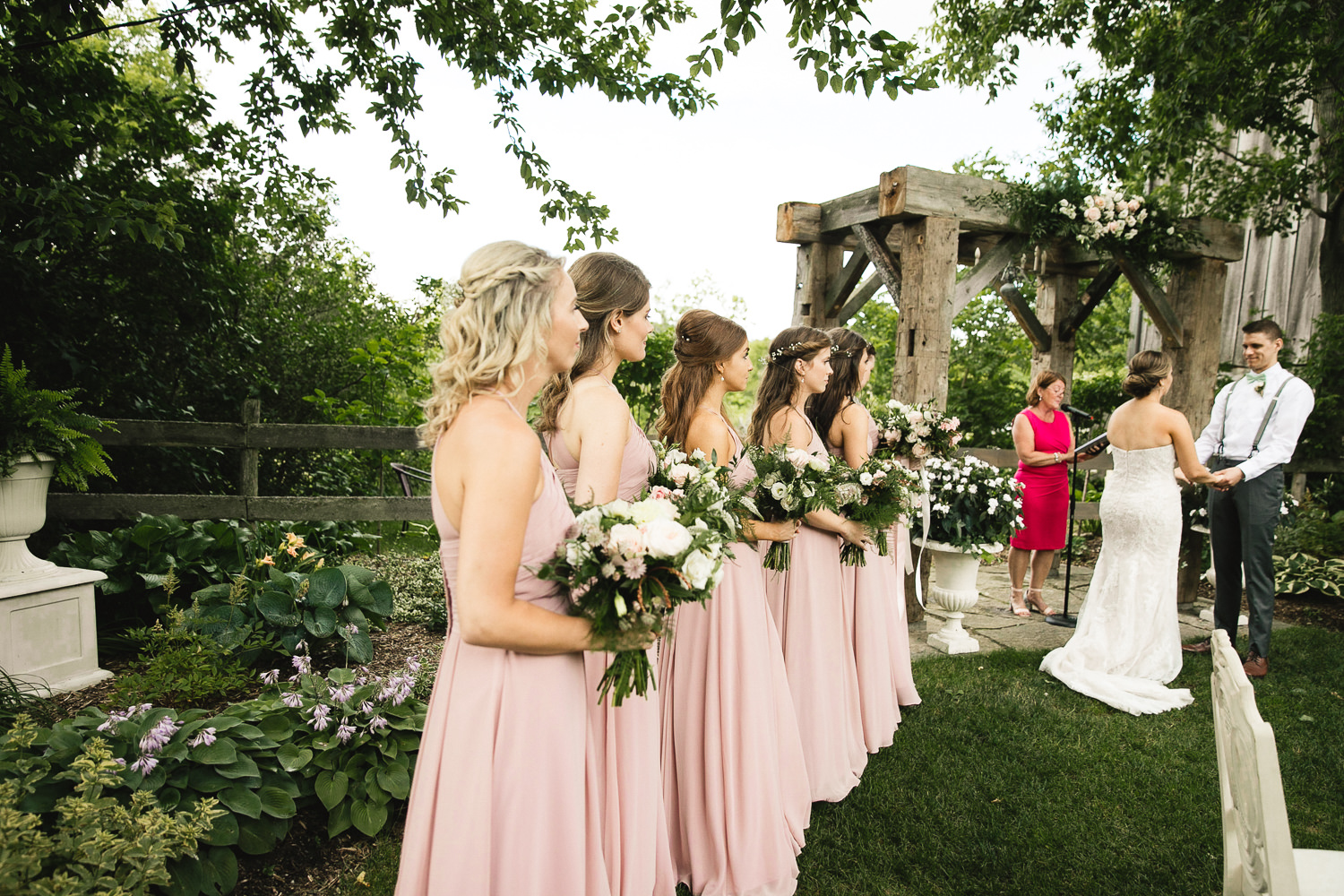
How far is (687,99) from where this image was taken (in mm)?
6020

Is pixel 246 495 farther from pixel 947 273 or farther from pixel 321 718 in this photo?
pixel 947 273

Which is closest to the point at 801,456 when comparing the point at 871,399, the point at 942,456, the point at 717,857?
the point at 717,857

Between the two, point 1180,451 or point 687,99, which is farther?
point 687,99

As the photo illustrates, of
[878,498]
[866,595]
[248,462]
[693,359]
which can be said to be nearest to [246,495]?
[248,462]

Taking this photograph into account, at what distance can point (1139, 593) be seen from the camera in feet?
17.8

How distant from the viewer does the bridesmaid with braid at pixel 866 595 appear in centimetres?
423

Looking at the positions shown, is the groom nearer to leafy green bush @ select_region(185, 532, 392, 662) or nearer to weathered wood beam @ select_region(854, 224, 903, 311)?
weathered wood beam @ select_region(854, 224, 903, 311)

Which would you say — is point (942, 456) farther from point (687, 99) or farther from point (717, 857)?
point (717, 857)

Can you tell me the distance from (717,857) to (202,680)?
2.80 meters

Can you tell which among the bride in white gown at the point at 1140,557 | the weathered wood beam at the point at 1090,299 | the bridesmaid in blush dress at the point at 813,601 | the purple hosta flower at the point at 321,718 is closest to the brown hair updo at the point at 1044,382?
the weathered wood beam at the point at 1090,299

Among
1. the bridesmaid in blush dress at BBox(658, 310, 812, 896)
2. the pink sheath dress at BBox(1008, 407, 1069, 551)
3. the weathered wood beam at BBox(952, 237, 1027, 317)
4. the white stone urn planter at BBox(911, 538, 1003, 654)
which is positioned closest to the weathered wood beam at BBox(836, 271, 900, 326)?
the weathered wood beam at BBox(952, 237, 1027, 317)

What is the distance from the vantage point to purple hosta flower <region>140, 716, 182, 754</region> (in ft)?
8.93

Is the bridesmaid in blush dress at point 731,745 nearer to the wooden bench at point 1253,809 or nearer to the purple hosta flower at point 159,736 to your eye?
the wooden bench at point 1253,809

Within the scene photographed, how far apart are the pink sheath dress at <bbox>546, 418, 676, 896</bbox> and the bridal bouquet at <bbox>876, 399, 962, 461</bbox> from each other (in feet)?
12.3
